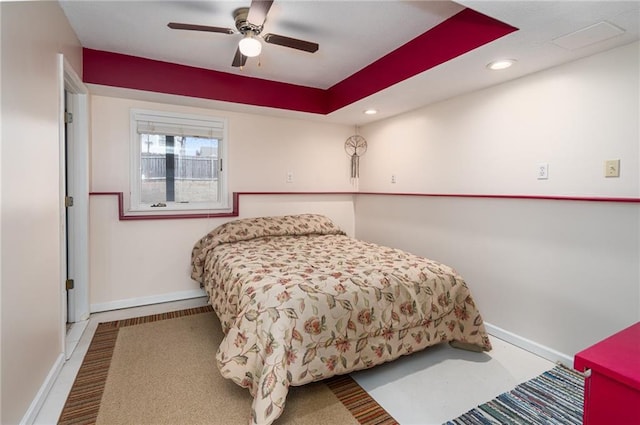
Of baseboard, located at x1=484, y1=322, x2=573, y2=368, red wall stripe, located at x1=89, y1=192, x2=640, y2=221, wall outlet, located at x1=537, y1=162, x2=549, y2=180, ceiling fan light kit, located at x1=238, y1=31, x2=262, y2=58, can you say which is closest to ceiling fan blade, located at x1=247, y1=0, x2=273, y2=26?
ceiling fan light kit, located at x1=238, y1=31, x2=262, y2=58

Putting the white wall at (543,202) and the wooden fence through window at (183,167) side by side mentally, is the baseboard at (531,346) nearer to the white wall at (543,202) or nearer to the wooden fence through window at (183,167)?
the white wall at (543,202)

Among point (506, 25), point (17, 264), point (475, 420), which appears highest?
point (506, 25)

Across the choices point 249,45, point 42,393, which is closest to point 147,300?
point 42,393

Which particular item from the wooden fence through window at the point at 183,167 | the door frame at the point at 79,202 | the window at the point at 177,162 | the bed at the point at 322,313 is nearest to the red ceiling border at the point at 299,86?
the door frame at the point at 79,202

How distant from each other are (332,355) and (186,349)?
1.15 meters

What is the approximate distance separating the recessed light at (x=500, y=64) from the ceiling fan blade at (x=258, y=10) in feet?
4.75

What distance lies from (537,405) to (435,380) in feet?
1.63

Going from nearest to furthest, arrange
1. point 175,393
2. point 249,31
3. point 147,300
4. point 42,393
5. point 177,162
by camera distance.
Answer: point 42,393, point 175,393, point 249,31, point 147,300, point 177,162

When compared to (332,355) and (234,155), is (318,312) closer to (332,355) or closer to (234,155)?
(332,355)

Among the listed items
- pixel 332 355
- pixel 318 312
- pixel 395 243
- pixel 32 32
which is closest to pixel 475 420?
pixel 332 355

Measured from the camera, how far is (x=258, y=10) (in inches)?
67.4

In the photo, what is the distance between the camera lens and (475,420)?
1564mm

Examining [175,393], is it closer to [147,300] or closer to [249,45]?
[147,300]

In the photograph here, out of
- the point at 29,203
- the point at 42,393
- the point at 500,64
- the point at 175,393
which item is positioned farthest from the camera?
the point at 500,64
